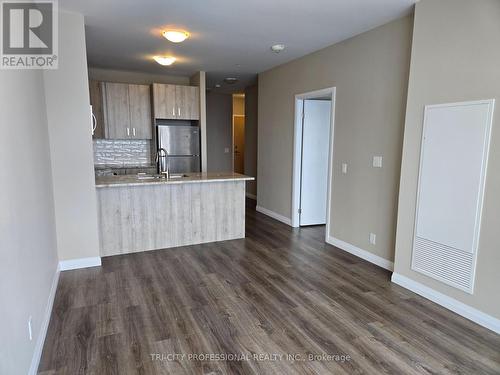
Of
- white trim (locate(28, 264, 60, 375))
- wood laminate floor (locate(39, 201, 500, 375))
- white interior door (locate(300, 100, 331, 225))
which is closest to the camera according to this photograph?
white trim (locate(28, 264, 60, 375))

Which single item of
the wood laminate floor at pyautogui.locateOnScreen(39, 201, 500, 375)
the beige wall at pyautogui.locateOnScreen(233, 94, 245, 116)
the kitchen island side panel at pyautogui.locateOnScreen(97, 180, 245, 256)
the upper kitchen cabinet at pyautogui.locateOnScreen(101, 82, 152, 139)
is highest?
the beige wall at pyautogui.locateOnScreen(233, 94, 245, 116)

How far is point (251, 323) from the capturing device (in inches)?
98.3

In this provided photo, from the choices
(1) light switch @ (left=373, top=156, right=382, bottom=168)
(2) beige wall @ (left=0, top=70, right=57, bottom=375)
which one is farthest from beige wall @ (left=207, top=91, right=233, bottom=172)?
(2) beige wall @ (left=0, top=70, right=57, bottom=375)

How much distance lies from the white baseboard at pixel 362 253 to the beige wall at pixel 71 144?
119 inches

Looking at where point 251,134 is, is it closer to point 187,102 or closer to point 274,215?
point 187,102

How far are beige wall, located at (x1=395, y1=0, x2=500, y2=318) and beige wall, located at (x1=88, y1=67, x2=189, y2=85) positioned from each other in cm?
472

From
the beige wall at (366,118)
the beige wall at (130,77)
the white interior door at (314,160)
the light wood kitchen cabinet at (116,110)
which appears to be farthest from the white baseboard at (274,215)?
the beige wall at (130,77)

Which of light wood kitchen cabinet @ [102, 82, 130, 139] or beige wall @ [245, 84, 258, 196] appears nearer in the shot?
light wood kitchen cabinet @ [102, 82, 130, 139]

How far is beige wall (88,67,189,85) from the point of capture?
584cm

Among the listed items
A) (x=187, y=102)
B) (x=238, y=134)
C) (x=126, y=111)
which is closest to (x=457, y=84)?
(x=187, y=102)

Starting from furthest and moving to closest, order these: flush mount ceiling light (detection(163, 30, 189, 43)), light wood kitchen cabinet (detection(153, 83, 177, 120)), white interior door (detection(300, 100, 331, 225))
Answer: light wood kitchen cabinet (detection(153, 83, 177, 120)) → white interior door (detection(300, 100, 331, 225)) → flush mount ceiling light (detection(163, 30, 189, 43))

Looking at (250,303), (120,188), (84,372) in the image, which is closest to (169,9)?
(120,188)

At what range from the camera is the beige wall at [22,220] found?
5.00 feet

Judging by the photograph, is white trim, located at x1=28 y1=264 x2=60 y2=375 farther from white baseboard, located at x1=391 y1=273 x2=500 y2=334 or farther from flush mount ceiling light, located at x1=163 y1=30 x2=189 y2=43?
white baseboard, located at x1=391 y1=273 x2=500 y2=334
